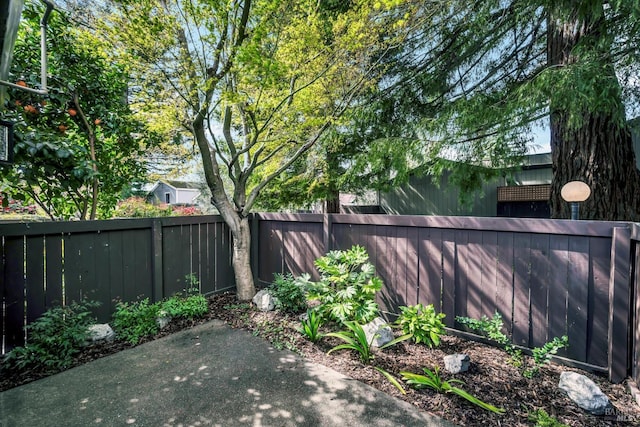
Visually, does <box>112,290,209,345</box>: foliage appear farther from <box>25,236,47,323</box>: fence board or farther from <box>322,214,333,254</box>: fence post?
<box>322,214,333,254</box>: fence post

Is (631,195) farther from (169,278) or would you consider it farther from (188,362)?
(169,278)

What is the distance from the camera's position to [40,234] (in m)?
2.76

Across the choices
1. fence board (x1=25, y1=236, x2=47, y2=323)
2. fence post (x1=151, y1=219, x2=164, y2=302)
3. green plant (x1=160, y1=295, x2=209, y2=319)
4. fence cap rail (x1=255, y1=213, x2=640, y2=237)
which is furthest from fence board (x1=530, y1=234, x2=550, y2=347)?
fence board (x1=25, y1=236, x2=47, y2=323)

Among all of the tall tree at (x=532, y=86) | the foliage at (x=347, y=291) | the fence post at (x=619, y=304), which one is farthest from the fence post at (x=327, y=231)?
the fence post at (x=619, y=304)

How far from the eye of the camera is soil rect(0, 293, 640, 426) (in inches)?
75.0

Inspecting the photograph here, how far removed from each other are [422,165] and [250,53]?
8.68 ft

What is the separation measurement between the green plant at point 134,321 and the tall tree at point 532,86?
Answer: 3.88 m

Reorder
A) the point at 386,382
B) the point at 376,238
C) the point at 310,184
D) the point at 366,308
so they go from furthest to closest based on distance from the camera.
→ the point at 310,184
the point at 376,238
the point at 366,308
the point at 386,382

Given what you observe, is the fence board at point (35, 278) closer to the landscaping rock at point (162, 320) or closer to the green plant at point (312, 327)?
the landscaping rock at point (162, 320)

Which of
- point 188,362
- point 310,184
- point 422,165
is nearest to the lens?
point 188,362

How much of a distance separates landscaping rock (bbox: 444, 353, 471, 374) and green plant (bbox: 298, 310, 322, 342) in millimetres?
1211

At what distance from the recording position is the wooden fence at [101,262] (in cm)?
263

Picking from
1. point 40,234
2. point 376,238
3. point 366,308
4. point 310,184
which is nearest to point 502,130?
point 376,238

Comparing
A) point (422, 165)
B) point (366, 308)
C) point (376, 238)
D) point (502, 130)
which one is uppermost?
point (502, 130)
